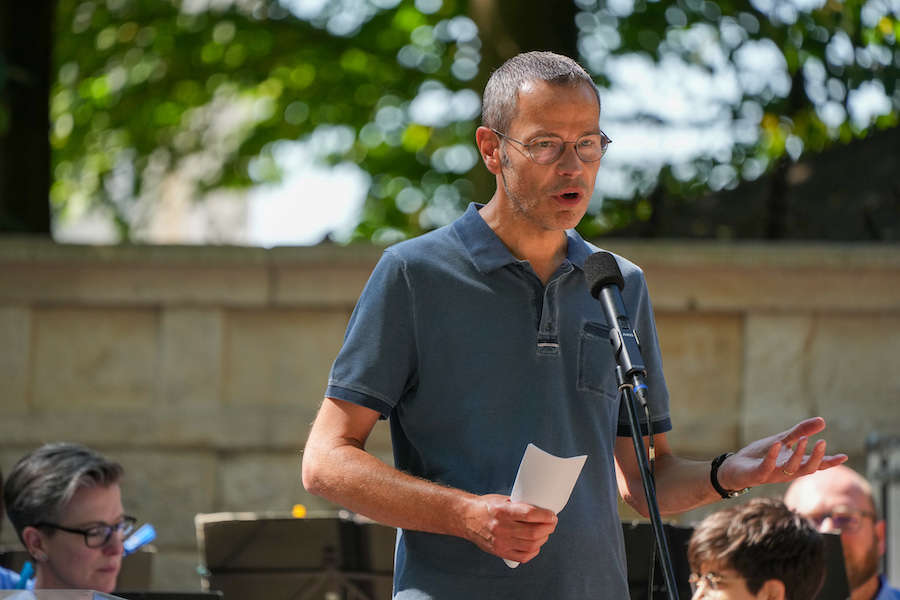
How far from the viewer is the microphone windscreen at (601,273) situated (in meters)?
2.41

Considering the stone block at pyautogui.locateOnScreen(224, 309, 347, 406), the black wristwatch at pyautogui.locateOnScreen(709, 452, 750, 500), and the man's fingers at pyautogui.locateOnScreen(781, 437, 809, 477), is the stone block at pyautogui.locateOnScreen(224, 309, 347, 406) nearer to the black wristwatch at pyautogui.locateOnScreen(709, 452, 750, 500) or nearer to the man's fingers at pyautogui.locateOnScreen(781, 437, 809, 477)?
the black wristwatch at pyautogui.locateOnScreen(709, 452, 750, 500)

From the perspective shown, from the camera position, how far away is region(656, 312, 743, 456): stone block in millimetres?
6160

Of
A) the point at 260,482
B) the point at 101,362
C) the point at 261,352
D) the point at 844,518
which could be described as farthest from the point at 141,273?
the point at 844,518

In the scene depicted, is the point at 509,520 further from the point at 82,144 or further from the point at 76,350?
the point at 82,144

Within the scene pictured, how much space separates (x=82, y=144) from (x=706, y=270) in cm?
702

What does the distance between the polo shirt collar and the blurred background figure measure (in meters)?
1.44

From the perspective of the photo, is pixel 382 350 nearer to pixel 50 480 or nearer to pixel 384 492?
pixel 384 492

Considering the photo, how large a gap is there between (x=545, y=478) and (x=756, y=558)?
1.81 meters

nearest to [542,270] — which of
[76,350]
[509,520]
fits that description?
[509,520]

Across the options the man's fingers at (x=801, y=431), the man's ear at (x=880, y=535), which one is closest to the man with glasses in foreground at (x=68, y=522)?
the man's fingers at (x=801, y=431)

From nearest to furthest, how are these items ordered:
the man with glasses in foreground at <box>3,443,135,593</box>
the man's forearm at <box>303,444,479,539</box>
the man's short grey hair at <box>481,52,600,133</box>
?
the man's forearm at <box>303,444,479,539</box>, the man's short grey hair at <box>481,52,600,133</box>, the man with glasses in foreground at <box>3,443,135,593</box>

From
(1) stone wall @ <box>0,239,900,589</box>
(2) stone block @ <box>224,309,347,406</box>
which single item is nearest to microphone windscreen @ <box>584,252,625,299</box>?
(1) stone wall @ <box>0,239,900,589</box>

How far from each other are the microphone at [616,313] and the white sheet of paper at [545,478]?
0.22 metres

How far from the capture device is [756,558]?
12.1ft
